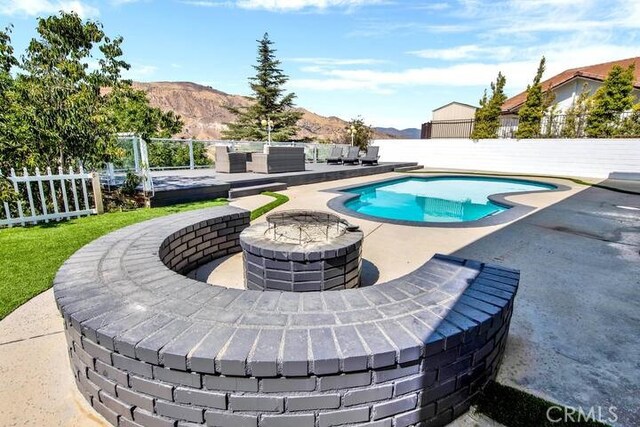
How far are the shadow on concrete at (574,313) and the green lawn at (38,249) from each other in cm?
417

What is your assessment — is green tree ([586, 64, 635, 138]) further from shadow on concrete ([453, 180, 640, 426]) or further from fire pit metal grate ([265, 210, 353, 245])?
fire pit metal grate ([265, 210, 353, 245])

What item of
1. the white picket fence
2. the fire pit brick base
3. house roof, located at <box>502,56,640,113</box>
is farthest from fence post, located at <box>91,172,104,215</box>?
house roof, located at <box>502,56,640,113</box>

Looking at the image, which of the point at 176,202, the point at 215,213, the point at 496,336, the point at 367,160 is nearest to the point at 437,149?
the point at 367,160

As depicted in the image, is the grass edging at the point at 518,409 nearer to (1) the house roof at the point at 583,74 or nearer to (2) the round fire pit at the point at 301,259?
(2) the round fire pit at the point at 301,259

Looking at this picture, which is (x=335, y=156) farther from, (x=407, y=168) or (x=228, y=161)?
(x=228, y=161)

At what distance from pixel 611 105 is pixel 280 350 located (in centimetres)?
2116

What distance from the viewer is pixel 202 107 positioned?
62.2 meters

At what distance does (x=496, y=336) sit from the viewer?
5.86 ft

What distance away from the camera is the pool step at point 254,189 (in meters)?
7.92

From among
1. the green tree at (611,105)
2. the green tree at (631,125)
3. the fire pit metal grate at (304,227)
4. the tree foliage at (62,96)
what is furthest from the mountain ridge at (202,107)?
the fire pit metal grate at (304,227)

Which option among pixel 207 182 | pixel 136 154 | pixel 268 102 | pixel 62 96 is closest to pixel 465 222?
pixel 207 182

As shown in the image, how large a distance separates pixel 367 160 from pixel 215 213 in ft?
42.9

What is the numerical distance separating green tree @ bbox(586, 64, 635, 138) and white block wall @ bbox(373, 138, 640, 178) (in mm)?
1196

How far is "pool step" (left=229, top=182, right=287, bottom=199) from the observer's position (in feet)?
26.0
